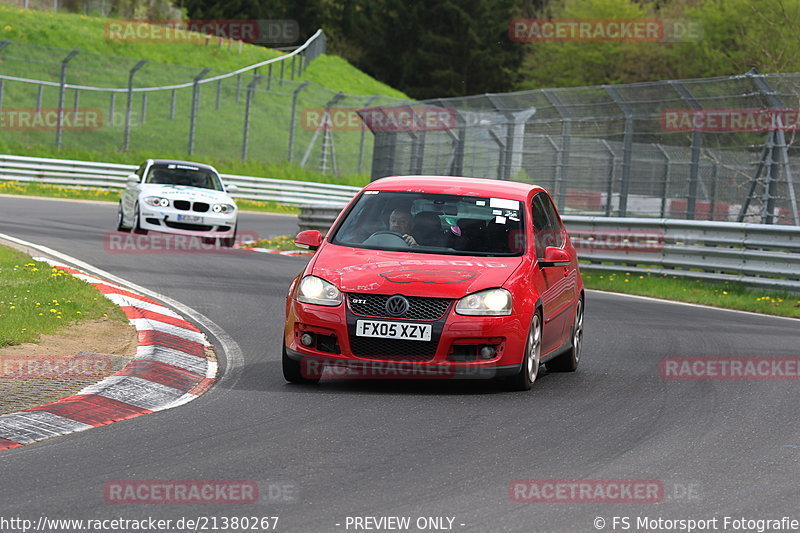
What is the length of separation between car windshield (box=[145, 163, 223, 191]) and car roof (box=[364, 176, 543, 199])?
12.5m

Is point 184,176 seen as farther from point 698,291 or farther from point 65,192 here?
point 65,192

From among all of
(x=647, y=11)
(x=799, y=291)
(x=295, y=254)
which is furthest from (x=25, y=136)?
(x=647, y=11)

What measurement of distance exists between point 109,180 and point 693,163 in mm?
20700

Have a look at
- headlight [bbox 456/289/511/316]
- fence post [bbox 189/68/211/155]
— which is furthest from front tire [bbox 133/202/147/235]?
fence post [bbox 189/68/211/155]

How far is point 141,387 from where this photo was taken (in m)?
8.18

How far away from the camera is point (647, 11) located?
85875 mm

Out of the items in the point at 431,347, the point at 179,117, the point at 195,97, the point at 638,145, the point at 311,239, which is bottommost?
the point at 431,347

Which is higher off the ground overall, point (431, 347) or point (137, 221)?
point (431, 347)

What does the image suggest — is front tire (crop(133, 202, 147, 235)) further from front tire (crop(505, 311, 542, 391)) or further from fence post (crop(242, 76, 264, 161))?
fence post (crop(242, 76, 264, 161))

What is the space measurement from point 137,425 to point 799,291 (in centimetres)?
1149

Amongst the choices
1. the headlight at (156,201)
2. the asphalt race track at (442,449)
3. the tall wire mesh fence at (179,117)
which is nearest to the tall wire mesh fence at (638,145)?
the headlight at (156,201)

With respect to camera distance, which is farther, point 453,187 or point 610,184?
point 610,184

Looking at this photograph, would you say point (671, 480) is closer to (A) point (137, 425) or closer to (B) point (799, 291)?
(A) point (137, 425)

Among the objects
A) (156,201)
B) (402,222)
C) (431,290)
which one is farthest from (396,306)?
(156,201)
